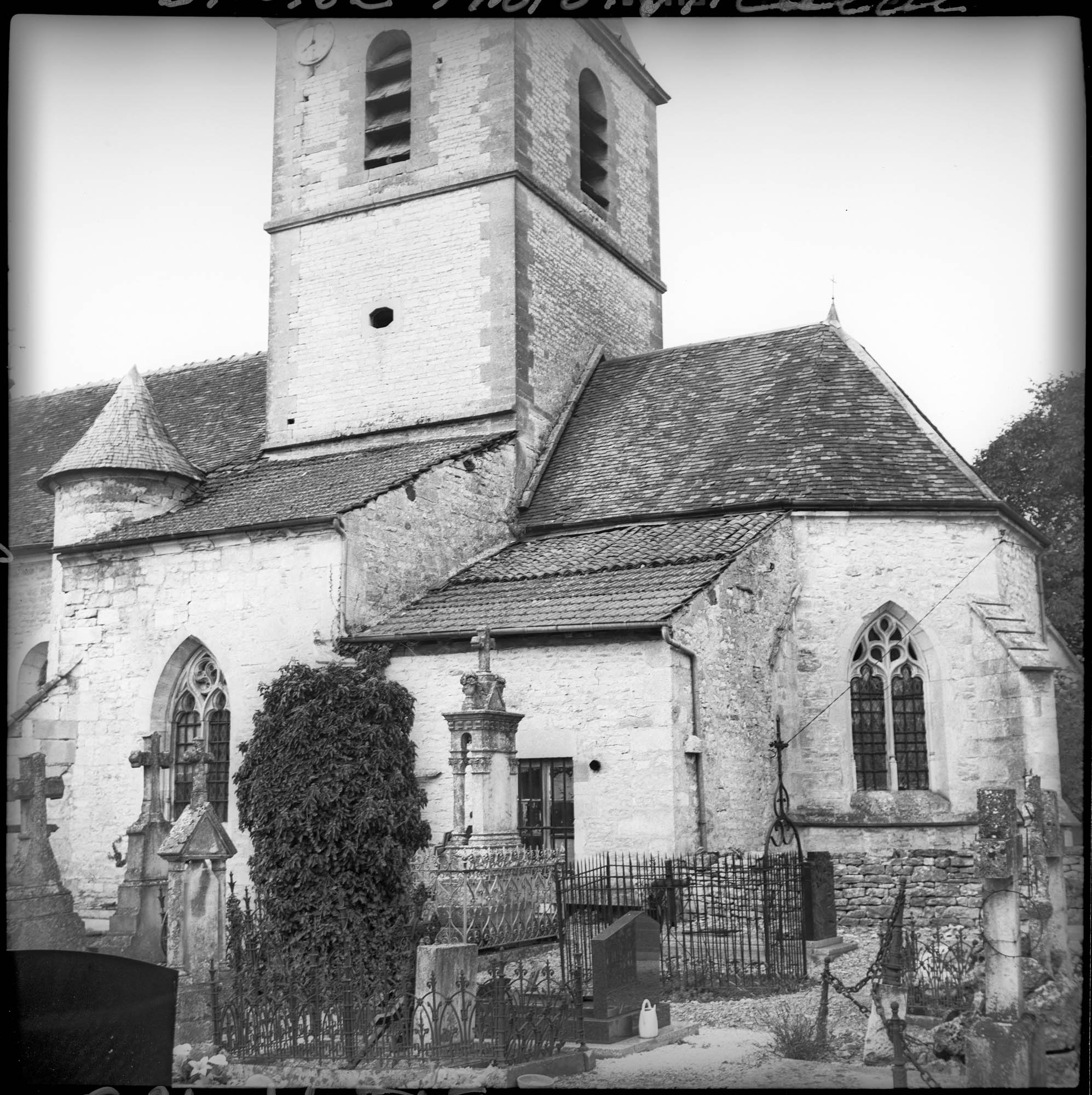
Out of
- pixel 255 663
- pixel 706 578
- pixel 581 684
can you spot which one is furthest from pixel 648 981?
pixel 255 663

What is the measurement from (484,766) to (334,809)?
10.6 feet

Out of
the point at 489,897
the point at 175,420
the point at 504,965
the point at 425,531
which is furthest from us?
Result: the point at 175,420

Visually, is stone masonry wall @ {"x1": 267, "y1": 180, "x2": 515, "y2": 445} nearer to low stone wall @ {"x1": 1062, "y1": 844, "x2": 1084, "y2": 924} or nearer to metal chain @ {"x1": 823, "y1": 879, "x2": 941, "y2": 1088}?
low stone wall @ {"x1": 1062, "y1": 844, "x2": 1084, "y2": 924}

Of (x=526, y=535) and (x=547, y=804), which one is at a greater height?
(x=526, y=535)

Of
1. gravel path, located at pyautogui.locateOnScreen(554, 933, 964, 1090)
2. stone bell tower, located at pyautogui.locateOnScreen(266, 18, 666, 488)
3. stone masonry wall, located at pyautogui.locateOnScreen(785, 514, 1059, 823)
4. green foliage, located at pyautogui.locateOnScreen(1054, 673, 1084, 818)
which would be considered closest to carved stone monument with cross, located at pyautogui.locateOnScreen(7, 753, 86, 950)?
gravel path, located at pyautogui.locateOnScreen(554, 933, 964, 1090)

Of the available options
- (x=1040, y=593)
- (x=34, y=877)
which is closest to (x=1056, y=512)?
(x=1040, y=593)

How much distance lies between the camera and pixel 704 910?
1320 cm

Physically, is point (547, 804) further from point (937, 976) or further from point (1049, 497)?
point (1049, 497)

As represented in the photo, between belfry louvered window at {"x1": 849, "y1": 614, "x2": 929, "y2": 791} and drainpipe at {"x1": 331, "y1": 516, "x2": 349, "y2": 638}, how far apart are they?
688cm

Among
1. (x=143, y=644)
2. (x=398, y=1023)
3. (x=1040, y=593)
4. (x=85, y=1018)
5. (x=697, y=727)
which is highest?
(x=1040, y=593)

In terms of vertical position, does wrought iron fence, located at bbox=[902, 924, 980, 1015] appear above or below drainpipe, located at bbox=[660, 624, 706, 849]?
below

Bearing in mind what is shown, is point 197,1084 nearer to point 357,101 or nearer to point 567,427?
Result: point 567,427

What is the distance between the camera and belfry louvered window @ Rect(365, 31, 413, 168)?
69.4ft

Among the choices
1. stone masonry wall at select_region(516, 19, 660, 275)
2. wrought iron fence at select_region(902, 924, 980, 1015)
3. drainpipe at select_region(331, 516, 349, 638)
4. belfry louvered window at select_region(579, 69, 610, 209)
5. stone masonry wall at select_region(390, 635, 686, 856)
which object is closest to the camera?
wrought iron fence at select_region(902, 924, 980, 1015)
